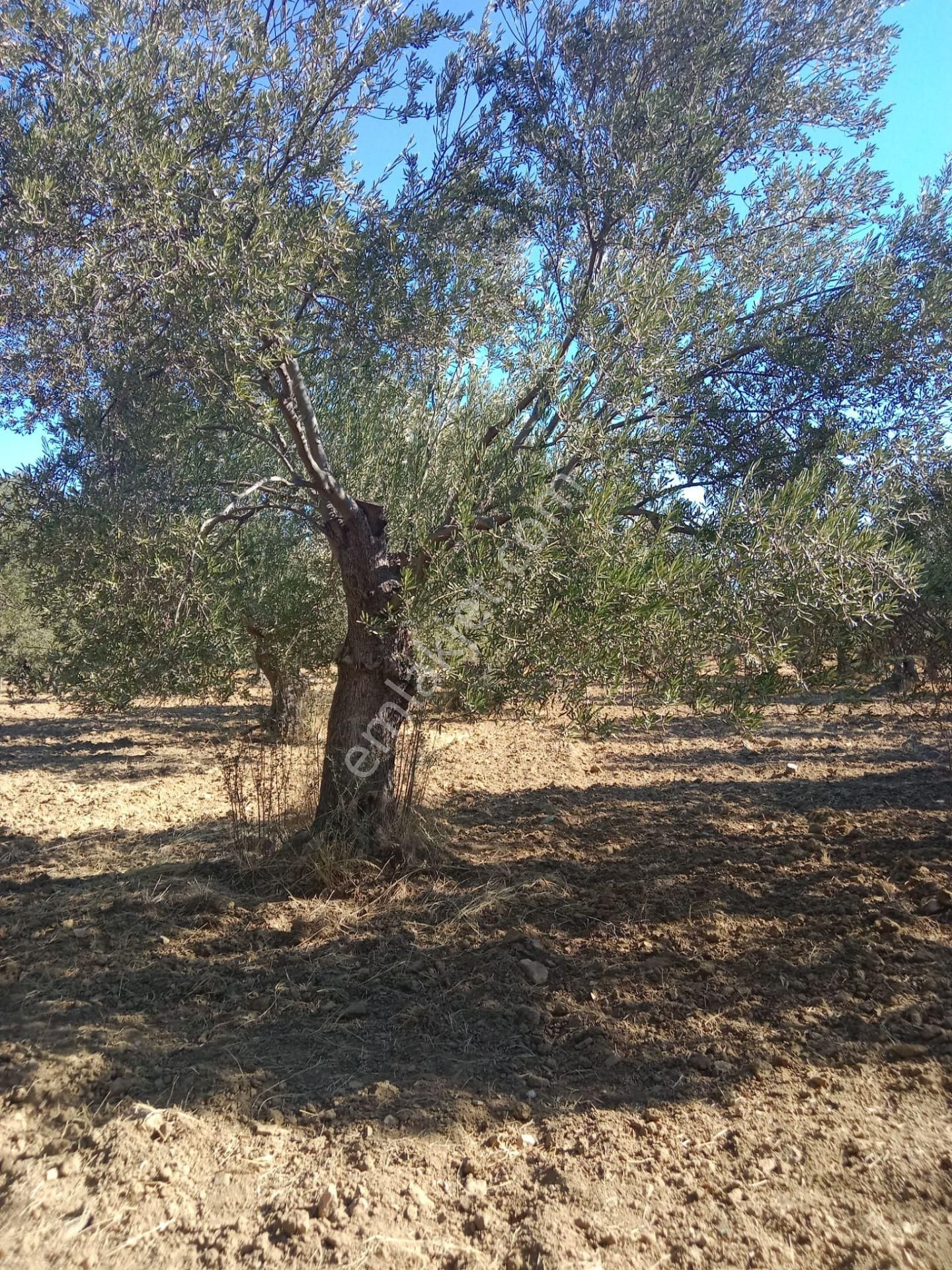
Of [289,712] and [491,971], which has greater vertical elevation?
[289,712]

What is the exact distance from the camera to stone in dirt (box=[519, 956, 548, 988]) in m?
4.38

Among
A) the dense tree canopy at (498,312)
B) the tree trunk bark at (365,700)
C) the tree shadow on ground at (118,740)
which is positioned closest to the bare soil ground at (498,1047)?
the tree trunk bark at (365,700)

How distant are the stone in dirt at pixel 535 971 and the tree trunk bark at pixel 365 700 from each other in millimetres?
Result: 1578

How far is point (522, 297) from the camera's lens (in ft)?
19.1

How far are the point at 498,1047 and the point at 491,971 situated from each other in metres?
0.68

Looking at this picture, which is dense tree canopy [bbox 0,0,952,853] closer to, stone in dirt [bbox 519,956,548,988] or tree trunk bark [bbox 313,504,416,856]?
tree trunk bark [bbox 313,504,416,856]

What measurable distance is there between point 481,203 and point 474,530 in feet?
9.14

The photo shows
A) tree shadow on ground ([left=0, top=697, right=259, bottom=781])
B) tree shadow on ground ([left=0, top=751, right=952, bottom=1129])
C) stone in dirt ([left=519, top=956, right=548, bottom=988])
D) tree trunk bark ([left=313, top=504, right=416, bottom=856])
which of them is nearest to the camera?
tree shadow on ground ([left=0, top=751, right=952, bottom=1129])

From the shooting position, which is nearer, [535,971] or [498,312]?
[535,971]

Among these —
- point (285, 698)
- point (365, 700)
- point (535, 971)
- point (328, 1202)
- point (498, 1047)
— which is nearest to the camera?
point (328, 1202)

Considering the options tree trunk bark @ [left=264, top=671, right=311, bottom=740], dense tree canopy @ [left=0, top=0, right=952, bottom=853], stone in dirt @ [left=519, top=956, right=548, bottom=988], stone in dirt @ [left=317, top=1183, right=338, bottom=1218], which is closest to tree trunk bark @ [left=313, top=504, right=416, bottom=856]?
dense tree canopy @ [left=0, top=0, right=952, bottom=853]

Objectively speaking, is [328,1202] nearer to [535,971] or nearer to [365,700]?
[535,971]

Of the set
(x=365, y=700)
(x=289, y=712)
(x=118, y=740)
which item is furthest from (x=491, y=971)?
(x=118, y=740)

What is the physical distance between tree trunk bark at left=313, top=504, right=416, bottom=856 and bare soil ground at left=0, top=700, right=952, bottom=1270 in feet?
1.71
